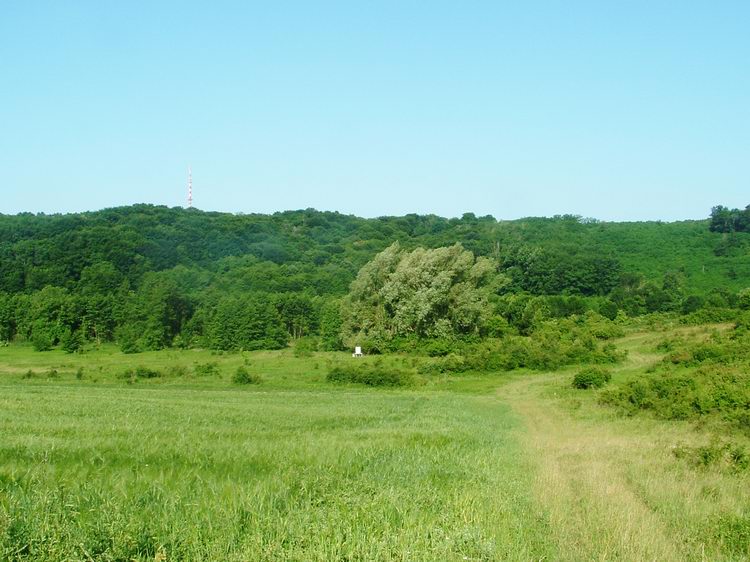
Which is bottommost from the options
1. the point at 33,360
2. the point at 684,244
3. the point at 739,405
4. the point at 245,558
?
the point at 33,360

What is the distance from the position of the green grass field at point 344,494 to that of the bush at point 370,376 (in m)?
27.3

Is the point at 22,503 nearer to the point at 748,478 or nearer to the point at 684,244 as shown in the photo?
the point at 748,478

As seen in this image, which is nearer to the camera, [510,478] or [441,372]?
[510,478]

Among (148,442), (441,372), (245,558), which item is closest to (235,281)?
(441,372)

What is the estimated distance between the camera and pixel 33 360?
2677 inches

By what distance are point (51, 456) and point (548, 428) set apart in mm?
18619

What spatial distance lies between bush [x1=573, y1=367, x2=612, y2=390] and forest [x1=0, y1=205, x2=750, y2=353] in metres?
15.9

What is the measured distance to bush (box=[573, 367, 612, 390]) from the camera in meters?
36.6

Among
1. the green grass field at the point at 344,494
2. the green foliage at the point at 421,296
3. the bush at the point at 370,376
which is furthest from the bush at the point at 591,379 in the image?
the green foliage at the point at 421,296

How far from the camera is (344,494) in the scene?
8.80 meters

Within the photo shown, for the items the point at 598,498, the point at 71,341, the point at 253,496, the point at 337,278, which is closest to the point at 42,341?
the point at 71,341

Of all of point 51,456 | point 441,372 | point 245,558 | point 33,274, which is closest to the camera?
point 245,558

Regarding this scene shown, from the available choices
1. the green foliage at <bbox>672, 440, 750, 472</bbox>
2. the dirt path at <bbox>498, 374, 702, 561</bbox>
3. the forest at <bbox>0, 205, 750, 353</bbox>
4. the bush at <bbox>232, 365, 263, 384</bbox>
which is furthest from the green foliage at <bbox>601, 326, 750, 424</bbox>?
the bush at <bbox>232, 365, 263, 384</bbox>

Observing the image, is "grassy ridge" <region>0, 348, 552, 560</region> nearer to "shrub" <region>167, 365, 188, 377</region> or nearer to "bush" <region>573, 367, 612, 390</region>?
"bush" <region>573, 367, 612, 390</region>
